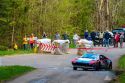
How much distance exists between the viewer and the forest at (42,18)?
53.9 meters

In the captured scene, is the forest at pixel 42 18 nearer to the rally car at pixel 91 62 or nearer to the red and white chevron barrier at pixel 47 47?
the red and white chevron barrier at pixel 47 47

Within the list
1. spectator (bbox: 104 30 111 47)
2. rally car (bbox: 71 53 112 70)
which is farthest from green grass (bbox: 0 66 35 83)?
spectator (bbox: 104 30 111 47)

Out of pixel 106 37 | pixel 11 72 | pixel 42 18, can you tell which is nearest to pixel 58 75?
pixel 11 72

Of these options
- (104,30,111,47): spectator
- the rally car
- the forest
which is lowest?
the rally car

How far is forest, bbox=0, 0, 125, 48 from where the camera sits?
177 ft

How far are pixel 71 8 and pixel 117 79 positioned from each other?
52398 mm

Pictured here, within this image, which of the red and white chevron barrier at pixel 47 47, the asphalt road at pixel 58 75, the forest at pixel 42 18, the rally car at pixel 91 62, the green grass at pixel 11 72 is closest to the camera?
the asphalt road at pixel 58 75

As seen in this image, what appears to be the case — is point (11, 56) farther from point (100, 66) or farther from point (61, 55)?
point (100, 66)

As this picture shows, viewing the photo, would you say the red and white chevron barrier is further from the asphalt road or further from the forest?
the asphalt road

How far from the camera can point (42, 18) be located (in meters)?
60.5

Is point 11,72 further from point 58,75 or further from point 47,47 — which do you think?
point 47,47

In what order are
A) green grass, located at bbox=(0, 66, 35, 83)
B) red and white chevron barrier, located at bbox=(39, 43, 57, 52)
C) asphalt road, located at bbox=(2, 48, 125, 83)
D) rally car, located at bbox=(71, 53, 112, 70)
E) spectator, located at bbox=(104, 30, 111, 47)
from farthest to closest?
spectator, located at bbox=(104, 30, 111, 47) < red and white chevron barrier, located at bbox=(39, 43, 57, 52) < rally car, located at bbox=(71, 53, 112, 70) < green grass, located at bbox=(0, 66, 35, 83) < asphalt road, located at bbox=(2, 48, 125, 83)

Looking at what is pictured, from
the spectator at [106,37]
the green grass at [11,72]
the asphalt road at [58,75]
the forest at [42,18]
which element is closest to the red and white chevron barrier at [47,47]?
the forest at [42,18]

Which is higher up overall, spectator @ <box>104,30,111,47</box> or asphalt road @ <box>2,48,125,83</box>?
spectator @ <box>104,30,111,47</box>
